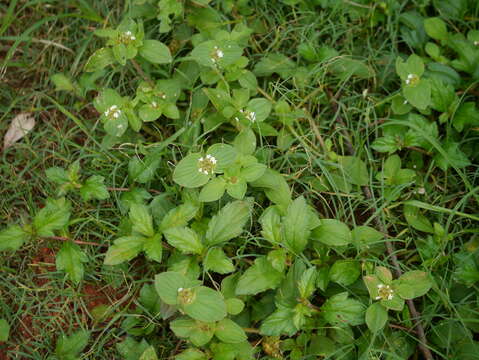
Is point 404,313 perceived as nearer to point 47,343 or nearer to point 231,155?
point 231,155

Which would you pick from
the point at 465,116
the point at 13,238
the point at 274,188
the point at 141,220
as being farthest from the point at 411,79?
the point at 13,238

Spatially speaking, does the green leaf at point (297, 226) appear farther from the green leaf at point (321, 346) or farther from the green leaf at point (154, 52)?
the green leaf at point (154, 52)

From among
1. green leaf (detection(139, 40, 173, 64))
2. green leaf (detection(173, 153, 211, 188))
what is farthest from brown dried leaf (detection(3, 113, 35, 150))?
green leaf (detection(173, 153, 211, 188))

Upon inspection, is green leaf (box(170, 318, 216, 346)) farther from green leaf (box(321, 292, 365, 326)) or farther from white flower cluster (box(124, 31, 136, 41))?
white flower cluster (box(124, 31, 136, 41))

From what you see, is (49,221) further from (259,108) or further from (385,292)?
(385,292)

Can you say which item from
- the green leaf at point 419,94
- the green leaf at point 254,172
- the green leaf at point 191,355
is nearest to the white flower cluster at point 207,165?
the green leaf at point 254,172

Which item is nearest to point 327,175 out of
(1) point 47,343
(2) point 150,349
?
(2) point 150,349
